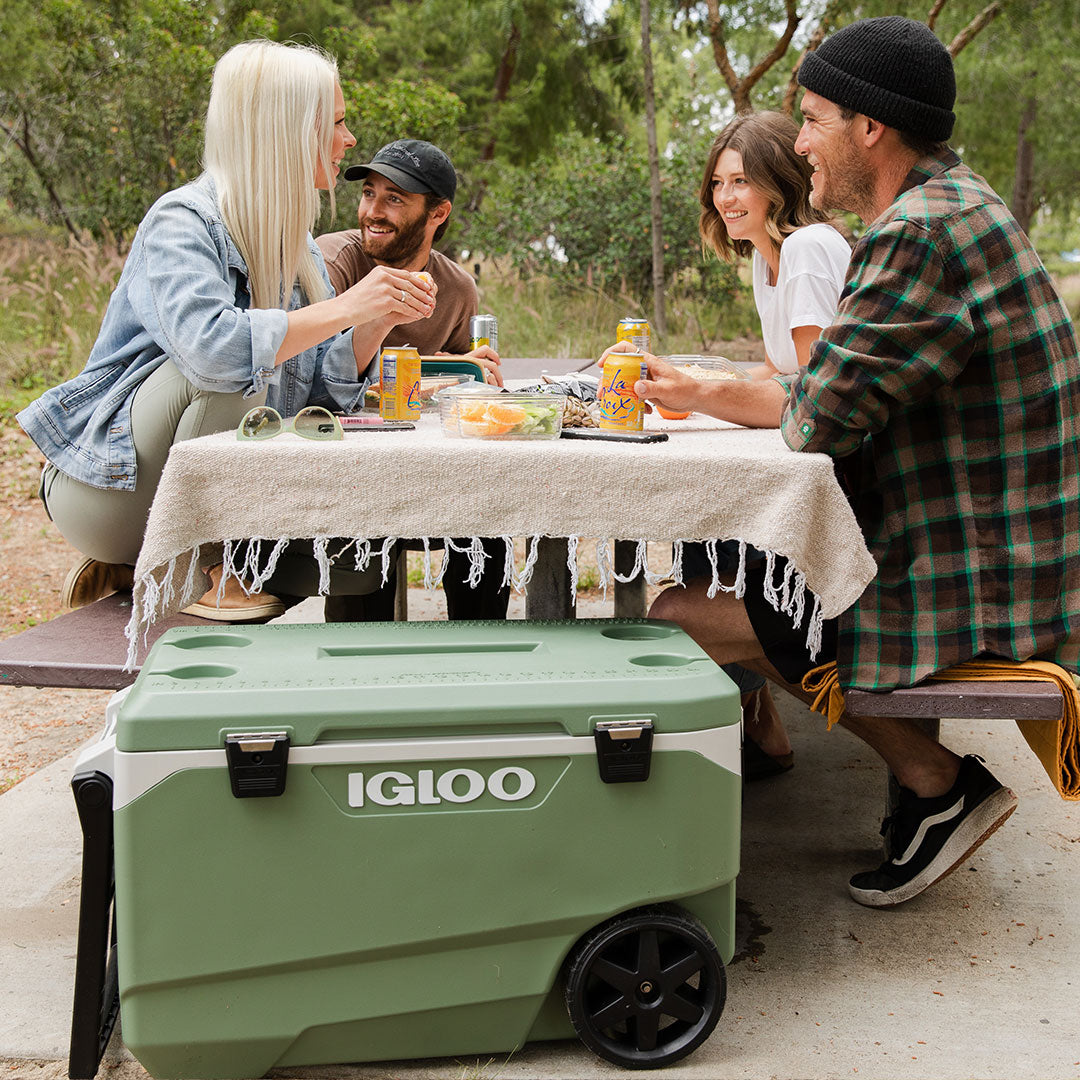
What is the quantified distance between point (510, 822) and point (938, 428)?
1.09m

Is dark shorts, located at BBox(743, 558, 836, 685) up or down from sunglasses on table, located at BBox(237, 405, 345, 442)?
down

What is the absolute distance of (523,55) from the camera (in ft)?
44.3

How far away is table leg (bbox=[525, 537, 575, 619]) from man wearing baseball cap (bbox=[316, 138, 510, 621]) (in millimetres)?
734

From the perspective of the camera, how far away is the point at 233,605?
267 centimetres

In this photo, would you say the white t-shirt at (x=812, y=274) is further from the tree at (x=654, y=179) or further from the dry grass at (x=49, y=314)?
the dry grass at (x=49, y=314)

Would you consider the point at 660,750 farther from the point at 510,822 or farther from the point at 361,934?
the point at 361,934

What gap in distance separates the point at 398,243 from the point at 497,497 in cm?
229

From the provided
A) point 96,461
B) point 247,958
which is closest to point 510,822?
point 247,958

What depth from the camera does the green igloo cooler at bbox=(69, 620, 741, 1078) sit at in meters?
1.86

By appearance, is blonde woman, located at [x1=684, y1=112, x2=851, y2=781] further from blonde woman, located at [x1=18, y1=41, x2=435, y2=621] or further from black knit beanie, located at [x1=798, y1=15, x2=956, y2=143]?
blonde woman, located at [x1=18, y1=41, x2=435, y2=621]

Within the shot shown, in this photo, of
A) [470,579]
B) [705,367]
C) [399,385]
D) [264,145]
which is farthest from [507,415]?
[705,367]

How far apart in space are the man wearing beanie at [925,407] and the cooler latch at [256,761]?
0.94m

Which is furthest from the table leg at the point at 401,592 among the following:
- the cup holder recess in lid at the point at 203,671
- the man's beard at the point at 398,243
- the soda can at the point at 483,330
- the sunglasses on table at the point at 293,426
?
the cup holder recess in lid at the point at 203,671

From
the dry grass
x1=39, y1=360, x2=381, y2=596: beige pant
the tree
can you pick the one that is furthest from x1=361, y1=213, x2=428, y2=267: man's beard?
the tree
